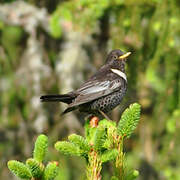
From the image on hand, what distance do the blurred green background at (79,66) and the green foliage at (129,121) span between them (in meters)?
1.98

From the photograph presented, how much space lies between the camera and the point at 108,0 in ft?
14.4

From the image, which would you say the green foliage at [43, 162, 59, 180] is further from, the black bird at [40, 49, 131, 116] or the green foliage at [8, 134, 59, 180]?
the black bird at [40, 49, 131, 116]

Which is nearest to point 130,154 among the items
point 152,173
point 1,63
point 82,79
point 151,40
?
point 152,173

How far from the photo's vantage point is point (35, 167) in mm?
1810

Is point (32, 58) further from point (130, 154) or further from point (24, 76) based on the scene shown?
point (130, 154)

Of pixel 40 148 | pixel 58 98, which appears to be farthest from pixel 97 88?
pixel 40 148

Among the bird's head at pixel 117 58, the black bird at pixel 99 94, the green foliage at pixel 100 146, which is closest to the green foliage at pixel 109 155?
the green foliage at pixel 100 146

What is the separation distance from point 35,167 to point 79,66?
430cm

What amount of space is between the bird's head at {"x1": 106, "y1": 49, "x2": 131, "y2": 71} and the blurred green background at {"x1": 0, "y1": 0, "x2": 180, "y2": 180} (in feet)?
0.42

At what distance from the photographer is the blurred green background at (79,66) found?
13.7 feet

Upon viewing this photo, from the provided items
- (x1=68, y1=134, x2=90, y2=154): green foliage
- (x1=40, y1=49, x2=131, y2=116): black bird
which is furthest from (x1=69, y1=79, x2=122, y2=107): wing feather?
(x1=68, y1=134, x2=90, y2=154): green foliage

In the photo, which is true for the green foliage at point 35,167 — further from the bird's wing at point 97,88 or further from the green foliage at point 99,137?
the bird's wing at point 97,88

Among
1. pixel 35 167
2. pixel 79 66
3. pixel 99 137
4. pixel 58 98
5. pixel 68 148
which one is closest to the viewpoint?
pixel 35 167

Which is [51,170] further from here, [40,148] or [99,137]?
[99,137]
